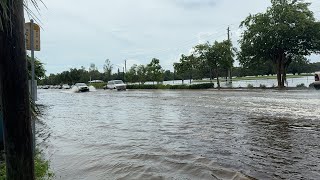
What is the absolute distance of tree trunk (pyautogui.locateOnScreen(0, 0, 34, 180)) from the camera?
11.0ft

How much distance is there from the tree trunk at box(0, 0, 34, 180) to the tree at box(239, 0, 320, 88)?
3433 cm

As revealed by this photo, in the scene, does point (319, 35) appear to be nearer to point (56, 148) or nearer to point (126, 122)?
point (126, 122)

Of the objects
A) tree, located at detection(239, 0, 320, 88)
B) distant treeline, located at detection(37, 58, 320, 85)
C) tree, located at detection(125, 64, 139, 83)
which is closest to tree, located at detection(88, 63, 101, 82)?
distant treeline, located at detection(37, 58, 320, 85)

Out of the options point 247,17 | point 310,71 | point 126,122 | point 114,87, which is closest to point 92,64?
point 114,87

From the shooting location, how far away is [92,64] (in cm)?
11350

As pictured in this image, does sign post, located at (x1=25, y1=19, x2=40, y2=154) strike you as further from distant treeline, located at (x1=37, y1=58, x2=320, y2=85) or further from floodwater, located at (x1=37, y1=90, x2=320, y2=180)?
distant treeline, located at (x1=37, y1=58, x2=320, y2=85)

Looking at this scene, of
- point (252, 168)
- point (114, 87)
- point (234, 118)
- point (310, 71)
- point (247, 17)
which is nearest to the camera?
point (252, 168)

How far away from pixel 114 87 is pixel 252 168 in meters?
55.7

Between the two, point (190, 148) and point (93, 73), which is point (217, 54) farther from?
point (93, 73)

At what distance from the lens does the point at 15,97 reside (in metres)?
3.43

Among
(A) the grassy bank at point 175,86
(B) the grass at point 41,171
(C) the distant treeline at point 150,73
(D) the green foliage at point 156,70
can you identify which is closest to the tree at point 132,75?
(C) the distant treeline at point 150,73

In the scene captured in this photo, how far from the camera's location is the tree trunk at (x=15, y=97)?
3.35m

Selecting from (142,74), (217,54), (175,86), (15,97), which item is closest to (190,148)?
(15,97)

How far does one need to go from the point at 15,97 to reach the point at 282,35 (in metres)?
35.1
